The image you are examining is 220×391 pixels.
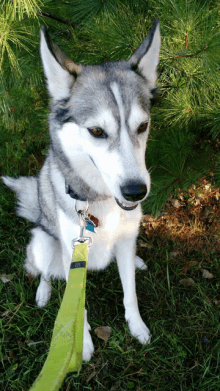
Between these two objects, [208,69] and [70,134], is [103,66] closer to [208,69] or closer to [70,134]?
[70,134]

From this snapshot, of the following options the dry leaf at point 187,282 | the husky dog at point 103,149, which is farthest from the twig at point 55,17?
the dry leaf at point 187,282

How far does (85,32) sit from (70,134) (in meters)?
1.17

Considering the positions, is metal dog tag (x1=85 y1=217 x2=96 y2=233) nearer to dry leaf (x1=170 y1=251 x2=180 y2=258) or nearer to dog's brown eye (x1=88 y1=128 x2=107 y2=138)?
dog's brown eye (x1=88 y1=128 x2=107 y2=138)

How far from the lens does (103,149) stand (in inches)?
64.5

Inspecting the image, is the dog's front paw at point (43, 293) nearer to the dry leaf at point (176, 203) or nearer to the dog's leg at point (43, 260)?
the dog's leg at point (43, 260)

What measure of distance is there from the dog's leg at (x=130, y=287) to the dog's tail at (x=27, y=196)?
106 centimetres

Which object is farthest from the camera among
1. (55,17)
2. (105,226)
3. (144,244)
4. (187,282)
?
(144,244)

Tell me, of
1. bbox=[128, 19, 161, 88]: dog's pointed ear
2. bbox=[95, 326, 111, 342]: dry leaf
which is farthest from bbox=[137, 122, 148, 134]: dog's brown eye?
bbox=[95, 326, 111, 342]: dry leaf

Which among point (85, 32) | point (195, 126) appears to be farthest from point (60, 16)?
point (195, 126)

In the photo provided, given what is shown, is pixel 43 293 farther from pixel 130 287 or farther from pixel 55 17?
pixel 55 17

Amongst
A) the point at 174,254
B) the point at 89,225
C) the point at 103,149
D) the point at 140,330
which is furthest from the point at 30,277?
the point at 103,149

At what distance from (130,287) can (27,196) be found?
4.48 feet

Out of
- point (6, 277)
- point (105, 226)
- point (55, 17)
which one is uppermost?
point (55, 17)

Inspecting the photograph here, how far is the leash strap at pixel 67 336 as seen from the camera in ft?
4.06
